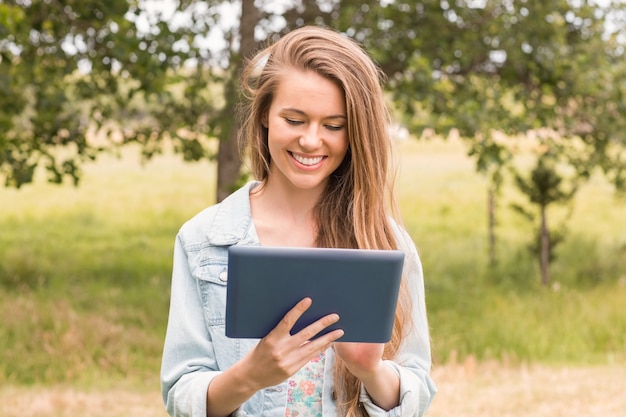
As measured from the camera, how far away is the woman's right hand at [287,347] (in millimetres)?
1817

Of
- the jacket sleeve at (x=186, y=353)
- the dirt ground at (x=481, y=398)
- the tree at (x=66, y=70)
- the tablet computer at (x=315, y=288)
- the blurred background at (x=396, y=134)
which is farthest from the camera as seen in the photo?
the tree at (x=66, y=70)

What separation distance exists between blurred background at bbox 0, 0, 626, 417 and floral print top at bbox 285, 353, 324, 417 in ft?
11.5

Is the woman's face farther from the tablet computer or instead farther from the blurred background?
the blurred background

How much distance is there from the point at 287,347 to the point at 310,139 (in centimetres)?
49

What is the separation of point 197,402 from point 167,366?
5.1 inches

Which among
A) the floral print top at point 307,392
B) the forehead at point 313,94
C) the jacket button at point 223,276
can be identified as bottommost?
the floral print top at point 307,392

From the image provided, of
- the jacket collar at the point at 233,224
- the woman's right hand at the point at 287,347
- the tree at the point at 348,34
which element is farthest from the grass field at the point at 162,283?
the woman's right hand at the point at 287,347

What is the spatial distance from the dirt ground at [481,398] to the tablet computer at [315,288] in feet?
12.8

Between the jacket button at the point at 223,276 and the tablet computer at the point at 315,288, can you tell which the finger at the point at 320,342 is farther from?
the jacket button at the point at 223,276

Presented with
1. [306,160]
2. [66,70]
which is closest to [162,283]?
[66,70]

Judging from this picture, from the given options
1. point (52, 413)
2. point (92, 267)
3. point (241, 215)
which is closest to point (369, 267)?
point (241, 215)

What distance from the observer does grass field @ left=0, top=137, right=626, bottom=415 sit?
24.3ft

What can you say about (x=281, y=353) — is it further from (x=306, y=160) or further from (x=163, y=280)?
(x=163, y=280)

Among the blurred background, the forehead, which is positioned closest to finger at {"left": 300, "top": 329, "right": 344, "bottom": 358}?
the forehead
